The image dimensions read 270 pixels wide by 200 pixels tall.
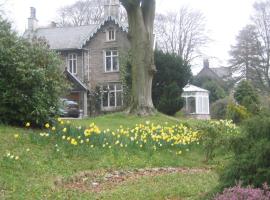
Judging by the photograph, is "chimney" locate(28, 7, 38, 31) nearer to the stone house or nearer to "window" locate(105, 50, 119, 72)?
the stone house

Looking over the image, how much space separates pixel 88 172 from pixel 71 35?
36871 millimetres

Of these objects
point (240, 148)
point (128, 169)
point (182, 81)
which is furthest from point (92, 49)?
point (240, 148)

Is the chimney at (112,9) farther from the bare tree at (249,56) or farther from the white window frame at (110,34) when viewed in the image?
→ the bare tree at (249,56)

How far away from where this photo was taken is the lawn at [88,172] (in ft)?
28.9

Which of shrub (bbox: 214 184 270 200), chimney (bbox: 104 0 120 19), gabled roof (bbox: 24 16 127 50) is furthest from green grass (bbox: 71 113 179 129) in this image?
chimney (bbox: 104 0 120 19)

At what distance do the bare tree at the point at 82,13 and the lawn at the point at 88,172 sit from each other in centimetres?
5066

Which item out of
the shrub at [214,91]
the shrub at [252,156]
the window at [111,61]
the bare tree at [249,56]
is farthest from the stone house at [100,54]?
the shrub at [252,156]

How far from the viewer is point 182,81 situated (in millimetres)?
36906

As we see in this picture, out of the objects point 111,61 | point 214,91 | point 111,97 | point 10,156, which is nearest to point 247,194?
point 10,156

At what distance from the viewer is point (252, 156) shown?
651cm

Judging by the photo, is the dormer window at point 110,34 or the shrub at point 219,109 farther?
the dormer window at point 110,34

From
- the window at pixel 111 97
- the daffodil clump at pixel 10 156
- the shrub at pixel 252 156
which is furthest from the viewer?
the window at pixel 111 97

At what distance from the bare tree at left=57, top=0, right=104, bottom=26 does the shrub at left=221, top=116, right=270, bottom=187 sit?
190 feet

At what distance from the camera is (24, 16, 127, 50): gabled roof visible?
45.0m
